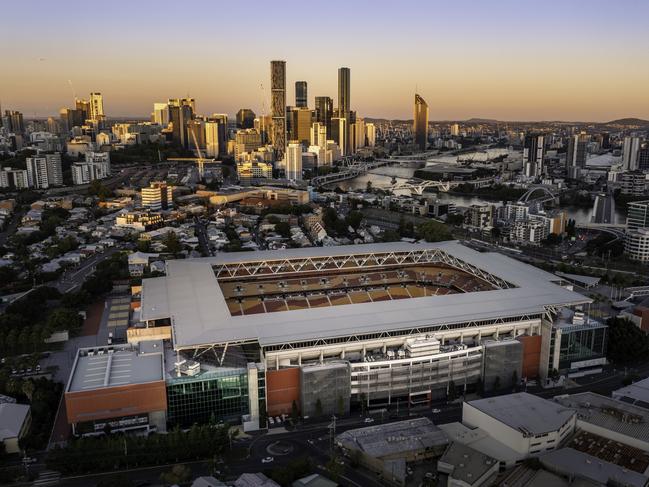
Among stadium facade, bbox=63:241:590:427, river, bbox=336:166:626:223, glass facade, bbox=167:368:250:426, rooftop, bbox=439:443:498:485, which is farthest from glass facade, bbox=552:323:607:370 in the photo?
river, bbox=336:166:626:223

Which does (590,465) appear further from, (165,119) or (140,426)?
(165,119)

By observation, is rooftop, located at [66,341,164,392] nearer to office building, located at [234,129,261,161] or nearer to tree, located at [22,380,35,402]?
tree, located at [22,380,35,402]

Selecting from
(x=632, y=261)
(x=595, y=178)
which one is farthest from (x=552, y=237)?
(x=595, y=178)

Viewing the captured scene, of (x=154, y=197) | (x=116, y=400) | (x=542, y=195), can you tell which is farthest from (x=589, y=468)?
(x=542, y=195)

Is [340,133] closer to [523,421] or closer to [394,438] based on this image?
[523,421]

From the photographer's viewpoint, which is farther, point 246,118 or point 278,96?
point 246,118

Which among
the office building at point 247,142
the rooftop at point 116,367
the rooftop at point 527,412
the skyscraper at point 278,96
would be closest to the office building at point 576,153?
the skyscraper at point 278,96
